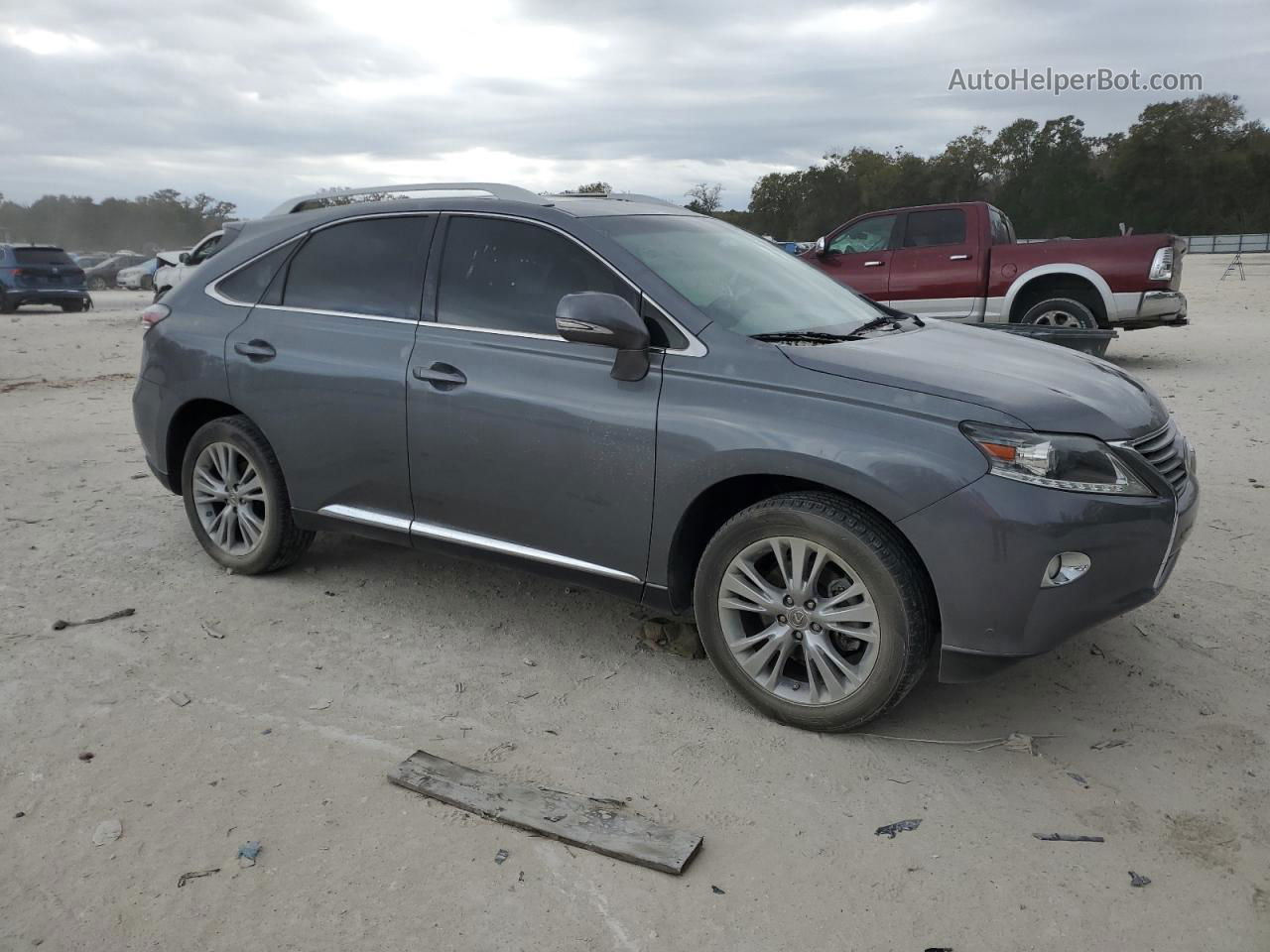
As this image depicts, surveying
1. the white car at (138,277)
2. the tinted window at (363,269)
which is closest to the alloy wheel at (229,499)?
the tinted window at (363,269)

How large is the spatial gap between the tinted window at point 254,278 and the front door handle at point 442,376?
1196 mm

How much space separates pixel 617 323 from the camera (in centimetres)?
358

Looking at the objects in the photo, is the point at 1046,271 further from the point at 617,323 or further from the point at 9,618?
the point at 9,618

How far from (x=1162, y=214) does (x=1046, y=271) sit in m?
61.2

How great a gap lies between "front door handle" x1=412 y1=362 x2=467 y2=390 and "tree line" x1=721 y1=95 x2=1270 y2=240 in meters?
→ 54.2

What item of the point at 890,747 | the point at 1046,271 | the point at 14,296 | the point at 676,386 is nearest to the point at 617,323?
the point at 676,386

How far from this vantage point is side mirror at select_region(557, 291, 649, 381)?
3.58m

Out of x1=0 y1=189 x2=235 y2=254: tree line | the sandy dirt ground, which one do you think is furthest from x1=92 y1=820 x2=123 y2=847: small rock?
x1=0 y1=189 x2=235 y2=254: tree line

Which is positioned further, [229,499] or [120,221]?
[120,221]

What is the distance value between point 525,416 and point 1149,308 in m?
9.82

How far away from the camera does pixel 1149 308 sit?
11.5 meters

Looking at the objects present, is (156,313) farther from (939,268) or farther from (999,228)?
(999,228)

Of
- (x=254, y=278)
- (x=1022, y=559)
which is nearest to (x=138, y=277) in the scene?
(x=254, y=278)

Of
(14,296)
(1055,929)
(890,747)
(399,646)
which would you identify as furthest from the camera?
(14,296)
